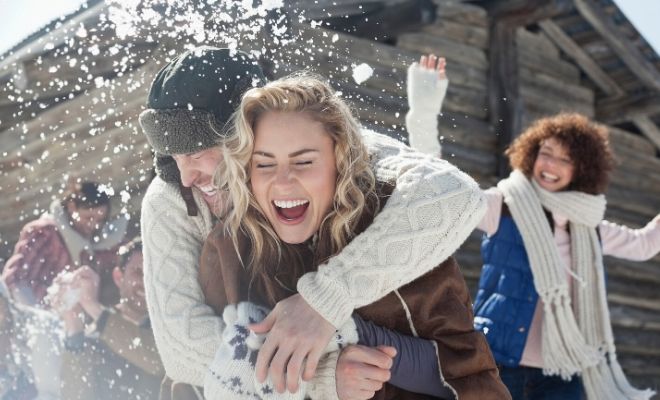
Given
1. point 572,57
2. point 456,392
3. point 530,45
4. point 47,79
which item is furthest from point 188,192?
point 572,57

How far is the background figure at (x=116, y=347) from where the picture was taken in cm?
336

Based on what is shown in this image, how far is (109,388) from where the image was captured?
3402mm

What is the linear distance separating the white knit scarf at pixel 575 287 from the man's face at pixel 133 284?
63.3 inches

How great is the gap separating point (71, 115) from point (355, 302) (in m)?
4.66

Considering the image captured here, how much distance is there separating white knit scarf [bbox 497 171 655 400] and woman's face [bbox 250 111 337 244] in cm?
167

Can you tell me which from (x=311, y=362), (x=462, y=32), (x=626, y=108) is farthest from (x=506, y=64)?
(x=311, y=362)

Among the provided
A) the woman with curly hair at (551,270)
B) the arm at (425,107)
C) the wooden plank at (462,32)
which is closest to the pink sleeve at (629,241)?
the woman with curly hair at (551,270)

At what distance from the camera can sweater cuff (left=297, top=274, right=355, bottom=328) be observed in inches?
63.1

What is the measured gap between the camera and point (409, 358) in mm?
1691

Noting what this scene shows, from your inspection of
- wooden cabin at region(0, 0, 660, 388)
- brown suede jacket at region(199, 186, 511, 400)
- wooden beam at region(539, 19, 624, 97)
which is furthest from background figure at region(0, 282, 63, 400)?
wooden beam at region(539, 19, 624, 97)

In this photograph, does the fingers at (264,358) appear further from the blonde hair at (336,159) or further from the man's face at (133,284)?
the man's face at (133,284)

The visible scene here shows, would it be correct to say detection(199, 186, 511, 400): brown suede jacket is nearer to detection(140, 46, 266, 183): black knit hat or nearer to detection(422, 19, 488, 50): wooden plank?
detection(140, 46, 266, 183): black knit hat

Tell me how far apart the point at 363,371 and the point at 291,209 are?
1.17 ft

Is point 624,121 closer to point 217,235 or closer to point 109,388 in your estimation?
point 109,388
